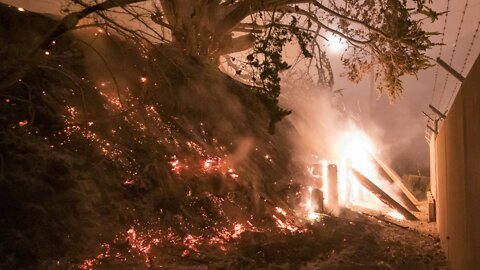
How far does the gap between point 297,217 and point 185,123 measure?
131 inches

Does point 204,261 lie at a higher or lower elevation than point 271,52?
lower

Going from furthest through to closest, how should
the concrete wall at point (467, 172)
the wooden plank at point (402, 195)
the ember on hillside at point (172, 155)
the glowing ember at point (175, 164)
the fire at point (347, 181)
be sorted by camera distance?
the wooden plank at point (402, 195)
the fire at point (347, 181)
the glowing ember at point (175, 164)
the ember on hillside at point (172, 155)
the concrete wall at point (467, 172)

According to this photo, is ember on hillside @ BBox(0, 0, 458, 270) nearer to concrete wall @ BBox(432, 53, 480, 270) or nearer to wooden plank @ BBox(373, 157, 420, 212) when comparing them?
wooden plank @ BBox(373, 157, 420, 212)

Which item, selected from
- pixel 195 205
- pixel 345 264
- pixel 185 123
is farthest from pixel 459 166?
pixel 185 123

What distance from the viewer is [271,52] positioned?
6.64m

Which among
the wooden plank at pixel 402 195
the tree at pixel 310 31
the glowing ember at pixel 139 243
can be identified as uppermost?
the tree at pixel 310 31

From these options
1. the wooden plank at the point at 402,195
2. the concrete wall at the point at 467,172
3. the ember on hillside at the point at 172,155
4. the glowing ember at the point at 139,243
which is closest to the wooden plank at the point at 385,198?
the ember on hillside at the point at 172,155

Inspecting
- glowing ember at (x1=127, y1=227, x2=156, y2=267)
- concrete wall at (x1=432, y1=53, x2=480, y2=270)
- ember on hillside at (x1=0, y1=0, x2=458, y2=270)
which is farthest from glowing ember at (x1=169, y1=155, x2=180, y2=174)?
concrete wall at (x1=432, y1=53, x2=480, y2=270)

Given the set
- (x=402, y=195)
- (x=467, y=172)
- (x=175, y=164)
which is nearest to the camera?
(x=467, y=172)

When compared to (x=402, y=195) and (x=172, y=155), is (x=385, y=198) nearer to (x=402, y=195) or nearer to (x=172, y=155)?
(x=402, y=195)

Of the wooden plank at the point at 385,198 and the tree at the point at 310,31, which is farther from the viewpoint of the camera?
the wooden plank at the point at 385,198

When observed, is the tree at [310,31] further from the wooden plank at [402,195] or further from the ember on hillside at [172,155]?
the wooden plank at [402,195]

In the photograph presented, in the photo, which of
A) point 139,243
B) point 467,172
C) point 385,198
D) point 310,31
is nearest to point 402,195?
point 385,198

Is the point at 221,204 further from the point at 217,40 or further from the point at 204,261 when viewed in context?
the point at 217,40
